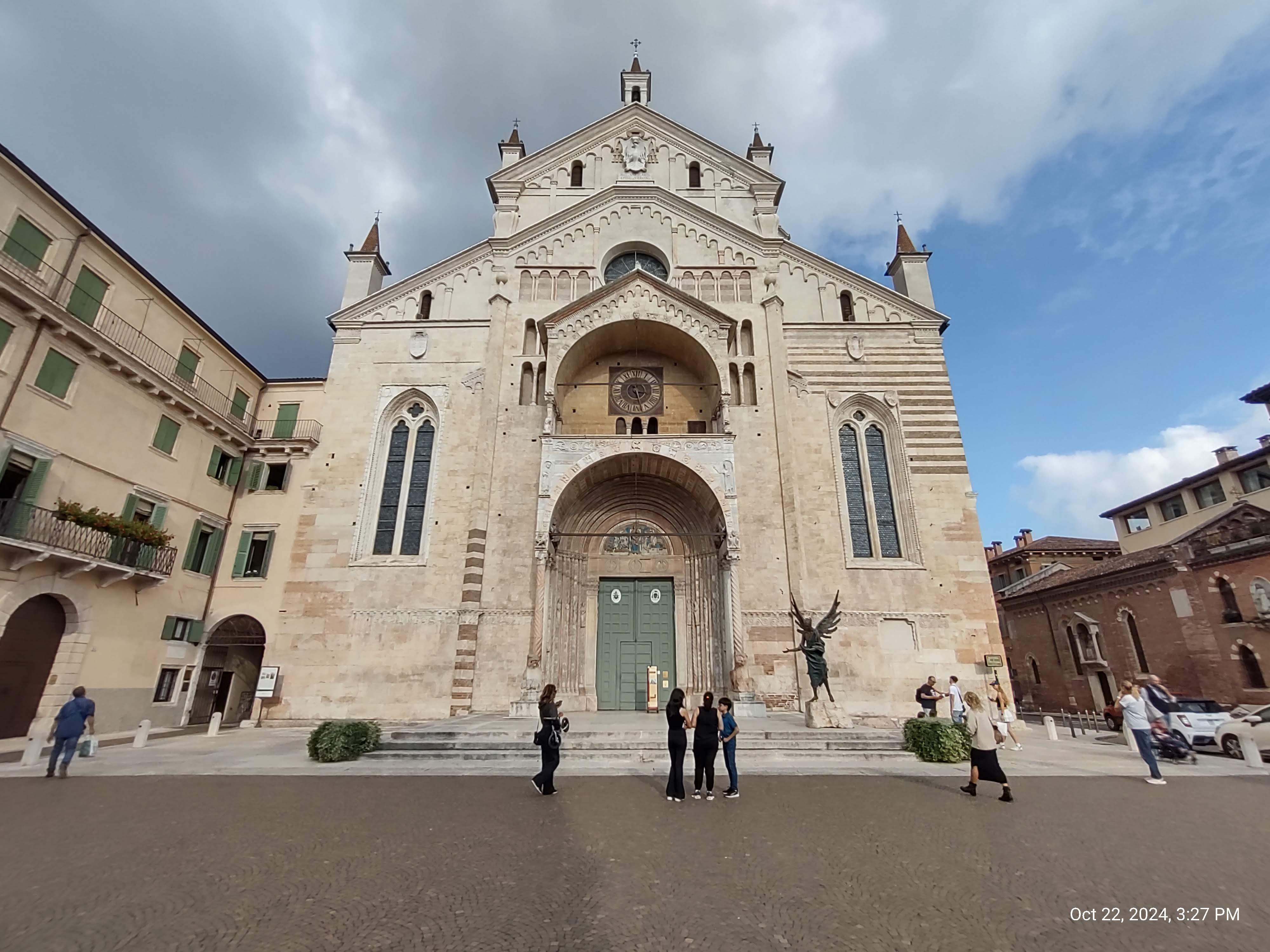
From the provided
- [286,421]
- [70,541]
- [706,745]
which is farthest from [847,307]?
[70,541]

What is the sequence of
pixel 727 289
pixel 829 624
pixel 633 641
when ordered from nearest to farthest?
pixel 829 624
pixel 633 641
pixel 727 289

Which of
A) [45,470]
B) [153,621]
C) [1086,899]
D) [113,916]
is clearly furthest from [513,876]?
[153,621]

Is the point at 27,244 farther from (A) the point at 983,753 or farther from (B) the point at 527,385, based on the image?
(A) the point at 983,753

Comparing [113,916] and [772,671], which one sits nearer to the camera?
[113,916]

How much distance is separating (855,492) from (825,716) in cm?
905

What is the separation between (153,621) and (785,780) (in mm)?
18732

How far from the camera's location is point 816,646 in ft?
46.4

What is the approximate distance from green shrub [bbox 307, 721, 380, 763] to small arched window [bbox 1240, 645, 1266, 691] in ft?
94.7

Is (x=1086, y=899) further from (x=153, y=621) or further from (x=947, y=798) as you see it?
(x=153, y=621)

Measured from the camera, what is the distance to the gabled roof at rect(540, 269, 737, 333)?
65.3 feet

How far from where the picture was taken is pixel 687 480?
18797mm

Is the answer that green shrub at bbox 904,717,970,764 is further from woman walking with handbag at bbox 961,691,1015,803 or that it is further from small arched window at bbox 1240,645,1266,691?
small arched window at bbox 1240,645,1266,691

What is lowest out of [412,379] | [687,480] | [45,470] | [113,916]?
[113,916]

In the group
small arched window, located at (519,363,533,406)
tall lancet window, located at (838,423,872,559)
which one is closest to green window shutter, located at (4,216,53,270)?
small arched window, located at (519,363,533,406)
